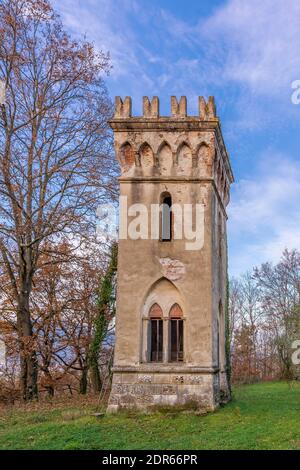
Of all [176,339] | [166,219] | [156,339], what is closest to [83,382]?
[156,339]

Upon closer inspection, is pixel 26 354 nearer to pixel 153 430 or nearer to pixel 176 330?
pixel 176 330

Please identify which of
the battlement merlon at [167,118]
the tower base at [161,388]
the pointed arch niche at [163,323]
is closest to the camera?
the tower base at [161,388]

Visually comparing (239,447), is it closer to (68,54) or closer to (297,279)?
(68,54)

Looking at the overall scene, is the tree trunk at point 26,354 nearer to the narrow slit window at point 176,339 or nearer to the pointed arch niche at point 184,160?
the narrow slit window at point 176,339

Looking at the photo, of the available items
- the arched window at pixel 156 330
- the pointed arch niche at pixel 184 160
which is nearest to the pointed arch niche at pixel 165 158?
the pointed arch niche at pixel 184 160

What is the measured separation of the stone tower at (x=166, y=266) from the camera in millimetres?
13852

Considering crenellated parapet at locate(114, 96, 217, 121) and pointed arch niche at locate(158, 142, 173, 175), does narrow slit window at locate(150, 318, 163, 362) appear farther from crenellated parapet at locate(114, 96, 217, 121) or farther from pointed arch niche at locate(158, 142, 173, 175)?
crenellated parapet at locate(114, 96, 217, 121)

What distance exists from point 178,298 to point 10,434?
596cm

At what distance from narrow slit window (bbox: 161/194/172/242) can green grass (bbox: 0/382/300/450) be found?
17.0ft

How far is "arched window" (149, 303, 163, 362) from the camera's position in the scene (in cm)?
1445

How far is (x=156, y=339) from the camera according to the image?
14.5 m

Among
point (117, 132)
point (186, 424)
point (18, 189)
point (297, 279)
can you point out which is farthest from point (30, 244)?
point (297, 279)

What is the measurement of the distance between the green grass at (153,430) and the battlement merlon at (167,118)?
8462 millimetres

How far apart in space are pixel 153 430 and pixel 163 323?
363cm
